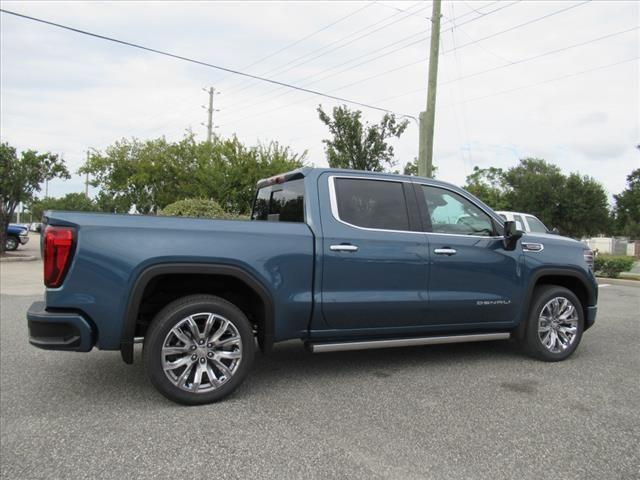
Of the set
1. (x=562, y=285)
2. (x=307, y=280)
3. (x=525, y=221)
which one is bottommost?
(x=562, y=285)

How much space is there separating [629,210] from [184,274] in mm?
55510

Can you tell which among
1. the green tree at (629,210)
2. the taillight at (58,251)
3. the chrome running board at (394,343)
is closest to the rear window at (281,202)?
the chrome running board at (394,343)

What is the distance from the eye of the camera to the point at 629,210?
49.8m

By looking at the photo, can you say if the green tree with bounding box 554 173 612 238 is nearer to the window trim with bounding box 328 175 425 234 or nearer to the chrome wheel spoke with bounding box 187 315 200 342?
the window trim with bounding box 328 175 425 234

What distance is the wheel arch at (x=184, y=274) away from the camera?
361 cm

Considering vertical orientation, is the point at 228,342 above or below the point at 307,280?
below

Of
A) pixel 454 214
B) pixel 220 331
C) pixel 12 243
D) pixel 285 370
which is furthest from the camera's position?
pixel 12 243

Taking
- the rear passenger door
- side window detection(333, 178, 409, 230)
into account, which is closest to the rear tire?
the rear passenger door

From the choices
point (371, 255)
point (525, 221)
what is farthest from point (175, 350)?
point (525, 221)

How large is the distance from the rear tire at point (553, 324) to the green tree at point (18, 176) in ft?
66.5

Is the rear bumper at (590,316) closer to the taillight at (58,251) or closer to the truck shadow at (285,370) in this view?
the truck shadow at (285,370)

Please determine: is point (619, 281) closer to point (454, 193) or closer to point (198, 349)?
point (454, 193)

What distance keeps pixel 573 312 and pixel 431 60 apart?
39.5ft

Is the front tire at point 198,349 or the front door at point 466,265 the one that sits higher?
the front door at point 466,265
